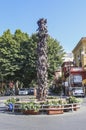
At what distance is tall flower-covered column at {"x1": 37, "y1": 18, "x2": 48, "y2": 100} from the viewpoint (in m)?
31.9

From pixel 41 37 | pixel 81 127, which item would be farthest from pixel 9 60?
pixel 81 127

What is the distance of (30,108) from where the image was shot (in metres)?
28.4


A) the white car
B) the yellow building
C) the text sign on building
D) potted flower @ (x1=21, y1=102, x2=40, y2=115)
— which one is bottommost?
potted flower @ (x1=21, y1=102, x2=40, y2=115)

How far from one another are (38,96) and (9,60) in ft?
145

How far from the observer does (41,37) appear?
32594 millimetres

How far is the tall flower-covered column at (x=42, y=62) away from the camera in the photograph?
31.9 m

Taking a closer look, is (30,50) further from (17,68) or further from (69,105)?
(69,105)

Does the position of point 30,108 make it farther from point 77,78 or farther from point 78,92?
point 77,78

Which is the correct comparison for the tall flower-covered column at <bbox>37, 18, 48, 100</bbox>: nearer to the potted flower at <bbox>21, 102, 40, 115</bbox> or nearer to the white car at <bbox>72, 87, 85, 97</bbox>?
the potted flower at <bbox>21, 102, 40, 115</bbox>

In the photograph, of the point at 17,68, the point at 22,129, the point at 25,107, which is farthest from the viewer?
the point at 17,68

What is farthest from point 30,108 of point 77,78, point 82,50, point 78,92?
point 82,50

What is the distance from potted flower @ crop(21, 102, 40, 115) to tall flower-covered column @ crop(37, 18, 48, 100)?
297cm

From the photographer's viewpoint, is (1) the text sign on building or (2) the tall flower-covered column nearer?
(2) the tall flower-covered column

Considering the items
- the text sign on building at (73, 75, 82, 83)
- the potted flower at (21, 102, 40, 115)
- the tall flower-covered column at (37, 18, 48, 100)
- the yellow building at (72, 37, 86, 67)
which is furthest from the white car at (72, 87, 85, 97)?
the potted flower at (21, 102, 40, 115)
